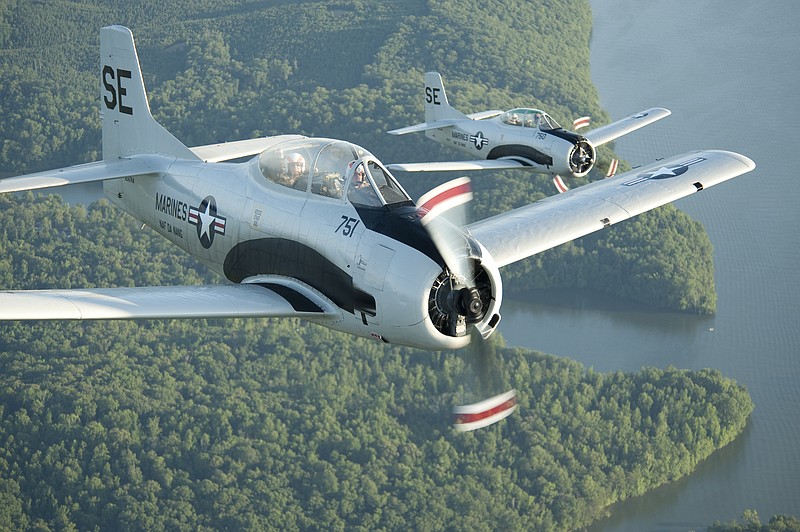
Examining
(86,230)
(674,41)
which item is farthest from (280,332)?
(674,41)

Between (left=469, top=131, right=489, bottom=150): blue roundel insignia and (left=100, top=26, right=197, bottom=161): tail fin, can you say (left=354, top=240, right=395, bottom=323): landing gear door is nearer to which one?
(left=100, top=26, right=197, bottom=161): tail fin

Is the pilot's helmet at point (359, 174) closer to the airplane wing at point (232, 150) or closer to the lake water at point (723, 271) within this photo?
the airplane wing at point (232, 150)

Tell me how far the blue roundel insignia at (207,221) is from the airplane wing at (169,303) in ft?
7.01

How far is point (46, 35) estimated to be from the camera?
551 feet

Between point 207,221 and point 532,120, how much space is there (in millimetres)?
23511

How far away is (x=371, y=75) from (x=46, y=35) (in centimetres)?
6352

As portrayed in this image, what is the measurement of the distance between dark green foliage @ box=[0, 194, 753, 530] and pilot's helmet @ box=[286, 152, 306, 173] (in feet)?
170

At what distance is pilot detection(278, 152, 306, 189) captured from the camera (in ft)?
61.6

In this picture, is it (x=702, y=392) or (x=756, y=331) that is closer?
(x=702, y=392)

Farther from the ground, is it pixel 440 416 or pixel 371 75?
pixel 371 75

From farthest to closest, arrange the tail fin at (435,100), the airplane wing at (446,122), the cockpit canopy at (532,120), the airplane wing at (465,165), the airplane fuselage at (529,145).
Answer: the tail fin at (435,100), the airplane wing at (446,122), the cockpit canopy at (532,120), the airplane fuselage at (529,145), the airplane wing at (465,165)

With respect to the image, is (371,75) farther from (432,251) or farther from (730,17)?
(432,251)

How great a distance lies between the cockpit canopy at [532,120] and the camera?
4172cm

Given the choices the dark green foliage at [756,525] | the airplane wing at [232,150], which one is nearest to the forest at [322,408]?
the dark green foliage at [756,525]
